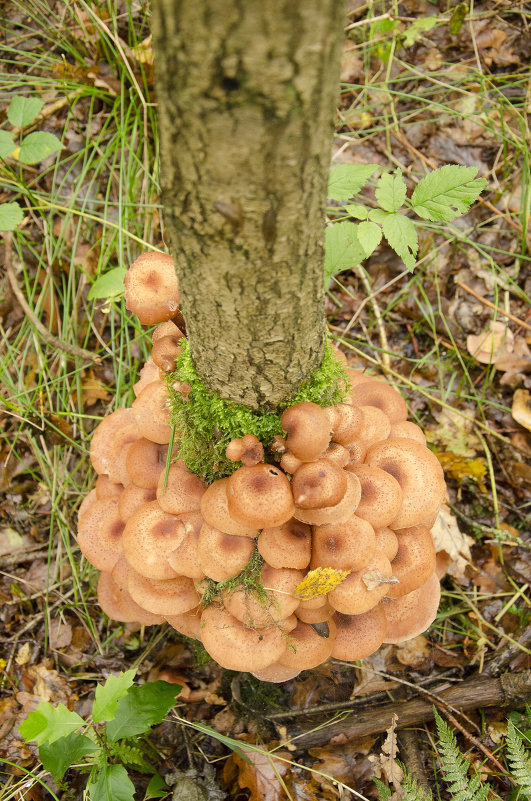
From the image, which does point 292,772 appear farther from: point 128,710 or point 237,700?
point 128,710

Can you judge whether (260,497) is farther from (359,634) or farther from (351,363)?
(351,363)

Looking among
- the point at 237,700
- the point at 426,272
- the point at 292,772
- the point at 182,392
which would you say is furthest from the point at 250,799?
the point at 426,272

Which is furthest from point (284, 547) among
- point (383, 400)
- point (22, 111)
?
point (22, 111)

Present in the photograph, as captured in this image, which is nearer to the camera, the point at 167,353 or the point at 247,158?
the point at 247,158

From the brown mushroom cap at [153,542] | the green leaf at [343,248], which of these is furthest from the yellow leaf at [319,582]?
the green leaf at [343,248]

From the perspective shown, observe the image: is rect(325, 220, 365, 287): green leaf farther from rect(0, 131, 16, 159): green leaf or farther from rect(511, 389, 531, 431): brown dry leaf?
rect(0, 131, 16, 159): green leaf

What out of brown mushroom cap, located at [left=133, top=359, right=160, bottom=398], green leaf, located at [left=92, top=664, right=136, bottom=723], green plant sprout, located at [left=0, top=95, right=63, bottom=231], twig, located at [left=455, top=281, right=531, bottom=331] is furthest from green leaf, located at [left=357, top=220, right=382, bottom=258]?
green leaf, located at [left=92, top=664, right=136, bottom=723]

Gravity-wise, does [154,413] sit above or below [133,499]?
above
